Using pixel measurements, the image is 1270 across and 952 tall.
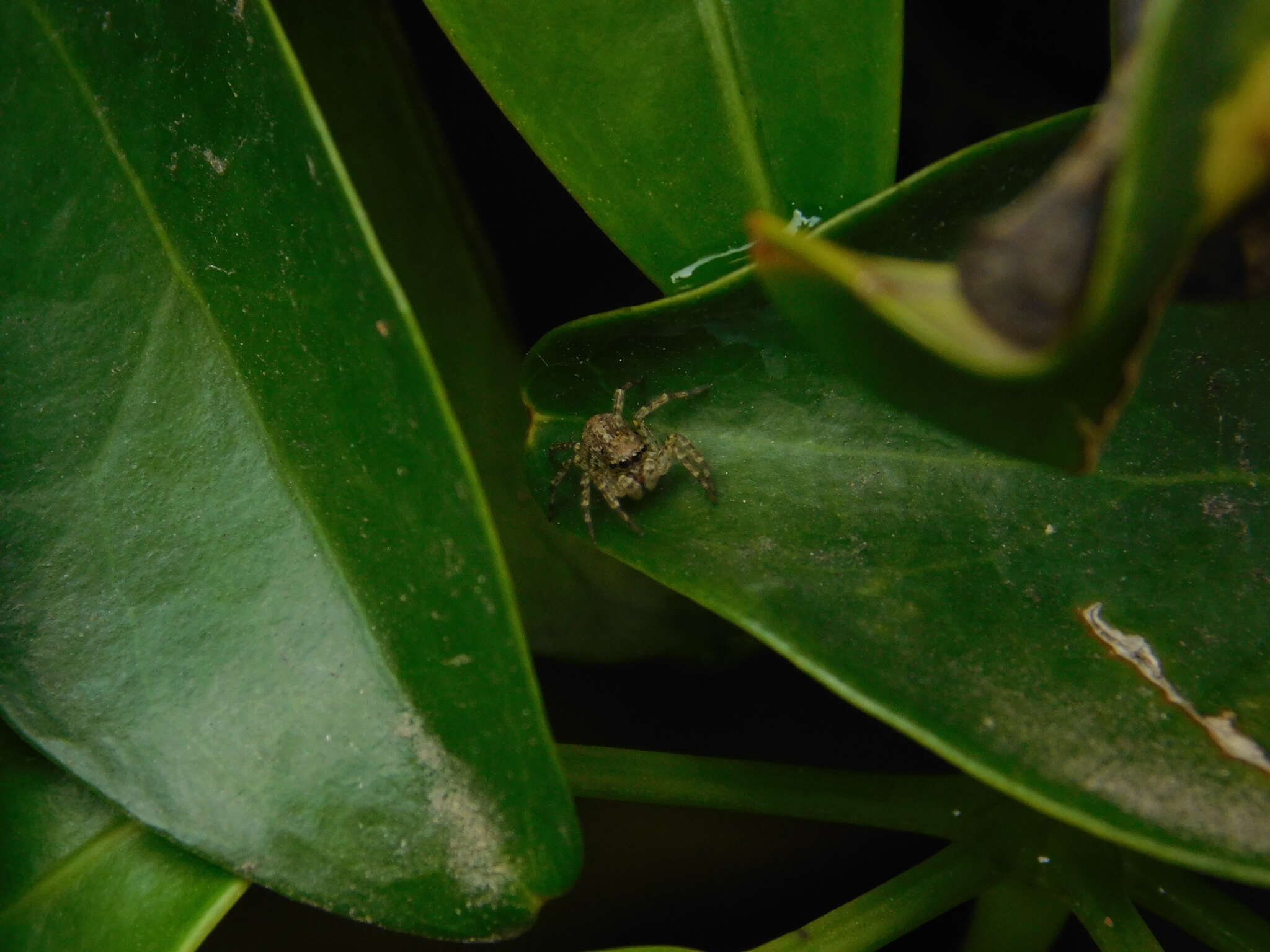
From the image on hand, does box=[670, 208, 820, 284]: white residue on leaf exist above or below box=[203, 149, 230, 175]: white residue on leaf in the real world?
below

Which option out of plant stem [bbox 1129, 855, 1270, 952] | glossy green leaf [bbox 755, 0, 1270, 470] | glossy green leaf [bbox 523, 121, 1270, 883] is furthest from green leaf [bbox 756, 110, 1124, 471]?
plant stem [bbox 1129, 855, 1270, 952]

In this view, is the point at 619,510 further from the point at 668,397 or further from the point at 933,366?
the point at 933,366

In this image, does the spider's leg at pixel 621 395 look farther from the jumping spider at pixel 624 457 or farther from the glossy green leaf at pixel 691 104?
the glossy green leaf at pixel 691 104

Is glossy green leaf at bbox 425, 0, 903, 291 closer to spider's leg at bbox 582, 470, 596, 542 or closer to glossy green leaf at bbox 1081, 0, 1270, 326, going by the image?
spider's leg at bbox 582, 470, 596, 542

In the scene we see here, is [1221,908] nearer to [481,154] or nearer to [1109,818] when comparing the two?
[1109,818]

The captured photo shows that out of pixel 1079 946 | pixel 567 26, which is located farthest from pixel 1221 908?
pixel 567 26
